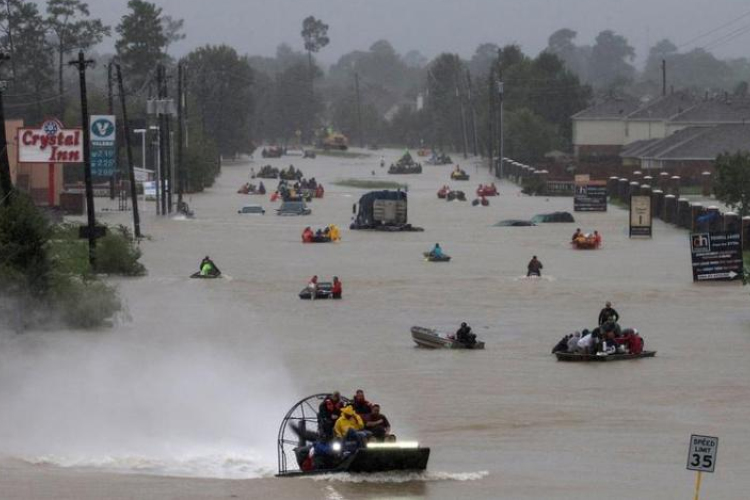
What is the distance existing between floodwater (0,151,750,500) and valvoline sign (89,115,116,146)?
7671 mm

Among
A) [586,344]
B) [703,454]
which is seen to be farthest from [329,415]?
[586,344]

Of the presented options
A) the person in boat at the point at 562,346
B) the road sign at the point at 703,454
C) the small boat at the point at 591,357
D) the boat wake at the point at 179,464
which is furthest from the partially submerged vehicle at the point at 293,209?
the road sign at the point at 703,454

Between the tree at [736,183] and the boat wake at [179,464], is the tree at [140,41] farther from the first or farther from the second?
the boat wake at [179,464]

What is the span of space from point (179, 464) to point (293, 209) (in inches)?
2685

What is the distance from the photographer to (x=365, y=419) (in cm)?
2612

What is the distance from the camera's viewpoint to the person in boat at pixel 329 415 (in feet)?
85.3

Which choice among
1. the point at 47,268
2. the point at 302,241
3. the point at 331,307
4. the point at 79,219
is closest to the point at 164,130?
the point at 79,219

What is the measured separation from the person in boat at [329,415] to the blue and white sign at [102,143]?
4841 cm

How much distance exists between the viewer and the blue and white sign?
73562mm

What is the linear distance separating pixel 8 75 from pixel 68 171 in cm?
4051

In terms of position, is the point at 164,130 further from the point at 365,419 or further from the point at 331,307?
the point at 365,419

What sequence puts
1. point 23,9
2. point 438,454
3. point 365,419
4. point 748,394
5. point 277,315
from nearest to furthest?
point 365,419 → point 438,454 → point 748,394 → point 277,315 → point 23,9

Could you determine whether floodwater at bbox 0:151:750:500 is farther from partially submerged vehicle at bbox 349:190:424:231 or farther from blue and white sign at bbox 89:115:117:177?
partially submerged vehicle at bbox 349:190:424:231

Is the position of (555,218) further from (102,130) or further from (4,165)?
(4,165)
